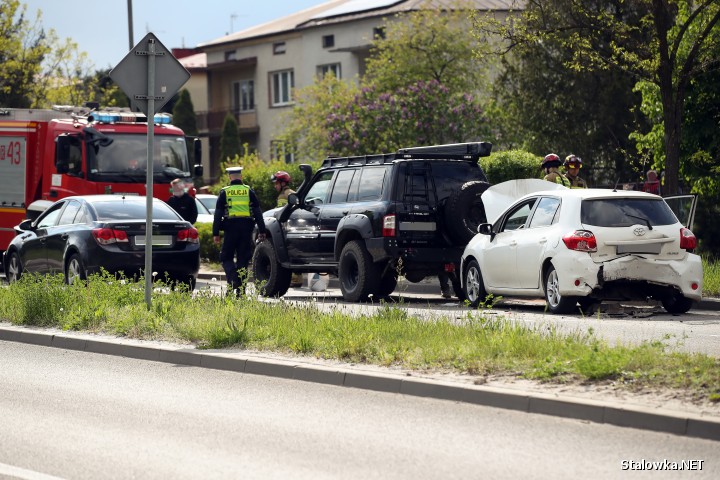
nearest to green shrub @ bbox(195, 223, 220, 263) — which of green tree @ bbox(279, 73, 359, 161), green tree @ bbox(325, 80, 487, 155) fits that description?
green tree @ bbox(325, 80, 487, 155)

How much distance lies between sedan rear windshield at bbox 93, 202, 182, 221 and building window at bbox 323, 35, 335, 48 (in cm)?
3573

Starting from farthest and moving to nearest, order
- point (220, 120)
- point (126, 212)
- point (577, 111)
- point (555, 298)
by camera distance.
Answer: point (220, 120), point (577, 111), point (126, 212), point (555, 298)

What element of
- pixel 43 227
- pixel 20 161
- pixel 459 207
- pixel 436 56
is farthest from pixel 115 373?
pixel 436 56

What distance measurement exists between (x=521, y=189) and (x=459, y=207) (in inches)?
37.7

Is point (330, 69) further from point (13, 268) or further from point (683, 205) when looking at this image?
point (683, 205)

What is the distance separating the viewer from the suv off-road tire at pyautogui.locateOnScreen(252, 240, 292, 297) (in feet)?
66.8

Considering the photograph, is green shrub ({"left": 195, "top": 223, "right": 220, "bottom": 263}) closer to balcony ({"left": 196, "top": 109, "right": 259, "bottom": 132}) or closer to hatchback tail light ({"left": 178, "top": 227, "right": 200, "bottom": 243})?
hatchback tail light ({"left": 178, "top": 227, "right": 200, "bottom": 243})

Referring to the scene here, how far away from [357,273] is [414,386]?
357 inches

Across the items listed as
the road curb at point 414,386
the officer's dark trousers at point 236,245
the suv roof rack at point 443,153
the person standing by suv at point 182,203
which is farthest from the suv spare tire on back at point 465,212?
the person standing by suv at point 182,203

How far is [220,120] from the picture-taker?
209ft

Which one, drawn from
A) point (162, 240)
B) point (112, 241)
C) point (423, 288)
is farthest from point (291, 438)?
point (423, 288)

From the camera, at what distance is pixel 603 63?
2205 cm

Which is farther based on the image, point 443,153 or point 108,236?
point 108,236

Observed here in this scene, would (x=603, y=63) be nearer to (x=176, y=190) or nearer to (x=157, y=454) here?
(x=176, y=190)
